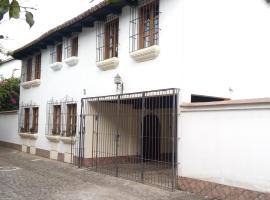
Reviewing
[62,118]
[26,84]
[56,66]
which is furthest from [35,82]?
[62,118]

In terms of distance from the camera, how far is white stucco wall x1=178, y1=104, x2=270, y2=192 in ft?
23.1

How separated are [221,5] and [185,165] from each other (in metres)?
4.73

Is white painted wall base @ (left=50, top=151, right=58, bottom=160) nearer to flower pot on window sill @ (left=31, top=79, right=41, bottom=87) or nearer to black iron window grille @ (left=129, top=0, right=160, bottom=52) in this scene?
flower pot on window sill @ (left=31, top=79, right=41, bottom=87)

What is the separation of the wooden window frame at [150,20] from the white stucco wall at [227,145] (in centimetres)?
258

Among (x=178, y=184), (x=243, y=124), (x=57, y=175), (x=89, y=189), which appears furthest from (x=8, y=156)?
(x=243, y=124)

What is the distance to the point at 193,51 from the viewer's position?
9.10m

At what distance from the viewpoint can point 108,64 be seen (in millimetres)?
11453

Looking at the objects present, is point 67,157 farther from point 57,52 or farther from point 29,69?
point 29,69

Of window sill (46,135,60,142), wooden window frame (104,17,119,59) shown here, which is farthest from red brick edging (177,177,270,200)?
window sill (46,135,60,142)

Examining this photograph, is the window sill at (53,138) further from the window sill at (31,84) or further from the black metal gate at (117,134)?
the window sill at (31,84)

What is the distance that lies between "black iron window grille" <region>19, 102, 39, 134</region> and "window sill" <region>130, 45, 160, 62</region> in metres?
8.26

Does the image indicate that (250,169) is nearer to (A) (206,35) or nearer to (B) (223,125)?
(B) (223,125)

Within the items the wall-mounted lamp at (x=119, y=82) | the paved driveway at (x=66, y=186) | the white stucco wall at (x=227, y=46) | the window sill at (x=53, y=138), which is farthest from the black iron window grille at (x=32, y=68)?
the white stucco wall at (x=227, y=46)

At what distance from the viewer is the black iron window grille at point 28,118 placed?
56.3 feet
